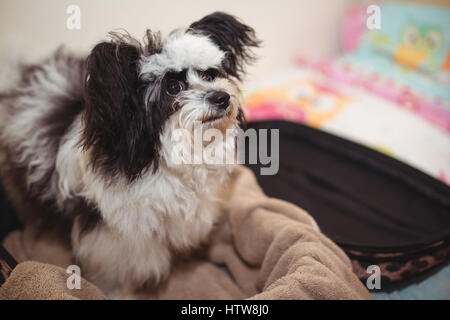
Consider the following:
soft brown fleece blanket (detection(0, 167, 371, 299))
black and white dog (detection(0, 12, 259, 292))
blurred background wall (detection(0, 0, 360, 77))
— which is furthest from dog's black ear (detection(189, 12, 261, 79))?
soft brown fleece blanket (detection(0, 167, 371, 299))

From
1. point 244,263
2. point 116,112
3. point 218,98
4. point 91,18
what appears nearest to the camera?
point 116,112

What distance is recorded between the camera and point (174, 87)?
122 cm

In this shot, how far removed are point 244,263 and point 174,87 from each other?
0.90m

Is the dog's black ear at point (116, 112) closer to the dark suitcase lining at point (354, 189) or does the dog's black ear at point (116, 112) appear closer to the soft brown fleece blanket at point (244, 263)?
the soft brown fleece blanket at point (244, 263)

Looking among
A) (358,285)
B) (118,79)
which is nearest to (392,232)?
(358,285)

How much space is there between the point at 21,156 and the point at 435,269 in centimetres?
182

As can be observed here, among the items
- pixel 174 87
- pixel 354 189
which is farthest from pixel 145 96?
pixel 354 189

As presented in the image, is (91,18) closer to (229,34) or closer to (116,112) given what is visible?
(229,34)

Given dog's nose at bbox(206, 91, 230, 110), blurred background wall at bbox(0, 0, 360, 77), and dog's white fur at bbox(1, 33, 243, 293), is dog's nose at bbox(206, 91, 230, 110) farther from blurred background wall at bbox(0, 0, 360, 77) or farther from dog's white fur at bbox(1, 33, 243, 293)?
blurred background wall at bbox(0, 0, 360, 77)

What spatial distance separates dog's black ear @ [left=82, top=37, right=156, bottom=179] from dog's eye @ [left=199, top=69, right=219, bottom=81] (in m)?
0.24

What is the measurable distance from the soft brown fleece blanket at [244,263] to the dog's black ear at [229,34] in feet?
2.10

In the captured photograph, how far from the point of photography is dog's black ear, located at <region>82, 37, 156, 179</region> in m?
1.05

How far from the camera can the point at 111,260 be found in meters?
1.44
